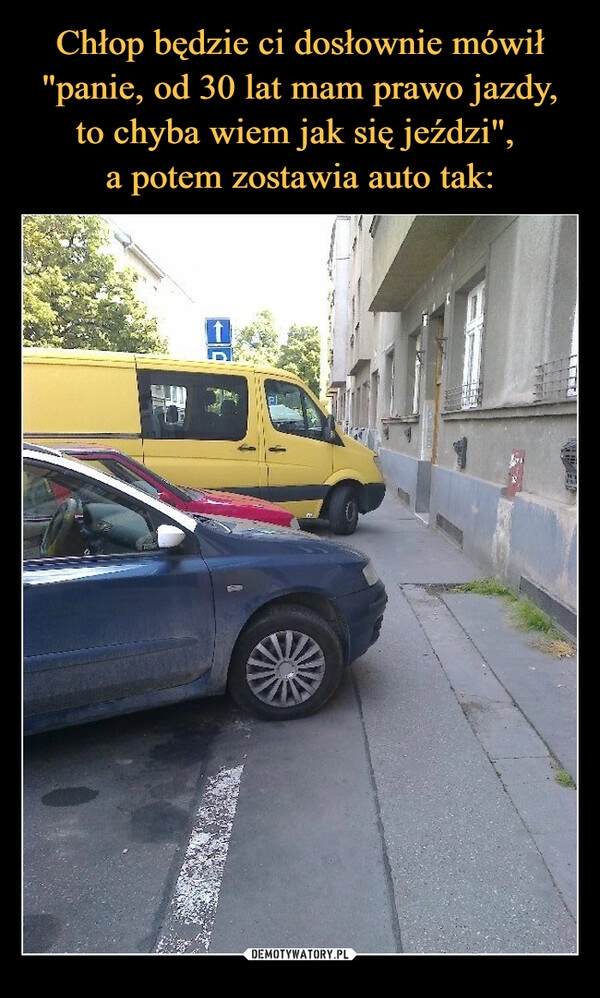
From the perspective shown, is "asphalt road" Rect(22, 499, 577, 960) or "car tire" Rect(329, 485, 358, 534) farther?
"car tire" Rect(329, 485, 358, 534)

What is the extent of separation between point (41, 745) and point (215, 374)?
5011 mm

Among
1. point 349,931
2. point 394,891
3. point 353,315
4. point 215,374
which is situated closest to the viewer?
point 349,931

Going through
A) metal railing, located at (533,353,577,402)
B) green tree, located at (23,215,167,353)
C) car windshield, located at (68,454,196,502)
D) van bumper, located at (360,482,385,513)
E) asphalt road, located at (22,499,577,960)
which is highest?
green tree, located at (23,215,167,353)

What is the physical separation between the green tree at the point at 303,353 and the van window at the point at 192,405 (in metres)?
45.1

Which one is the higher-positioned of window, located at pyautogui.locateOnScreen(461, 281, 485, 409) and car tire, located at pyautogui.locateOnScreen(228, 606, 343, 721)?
window, located at pyautogui.locateOnScreen(461, 281, 485, 409)

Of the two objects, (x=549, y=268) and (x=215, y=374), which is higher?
(x=549, y=268)

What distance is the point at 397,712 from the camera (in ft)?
10.7

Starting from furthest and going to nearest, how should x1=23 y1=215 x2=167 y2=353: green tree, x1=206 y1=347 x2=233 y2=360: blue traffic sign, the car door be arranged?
x1=23 y1=215 x2=167 y2=353: green tree → x1=206 y1=347 x2=233 y2=360: blue traffic sign → the car door

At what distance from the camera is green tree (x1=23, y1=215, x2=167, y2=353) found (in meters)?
14.8

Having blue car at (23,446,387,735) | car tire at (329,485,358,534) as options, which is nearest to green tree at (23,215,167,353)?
car tire at (329,485,358,534)

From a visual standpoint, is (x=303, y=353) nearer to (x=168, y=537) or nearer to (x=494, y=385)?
(x=494, y=385)

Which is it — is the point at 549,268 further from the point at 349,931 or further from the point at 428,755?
the point at 349,931

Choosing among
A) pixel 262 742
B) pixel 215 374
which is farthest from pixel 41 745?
pixel 215 374

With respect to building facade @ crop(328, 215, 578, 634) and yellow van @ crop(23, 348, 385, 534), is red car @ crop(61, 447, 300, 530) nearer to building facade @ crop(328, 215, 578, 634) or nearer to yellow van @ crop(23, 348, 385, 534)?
yellow van @ crop(23, 348, 385, 534)
